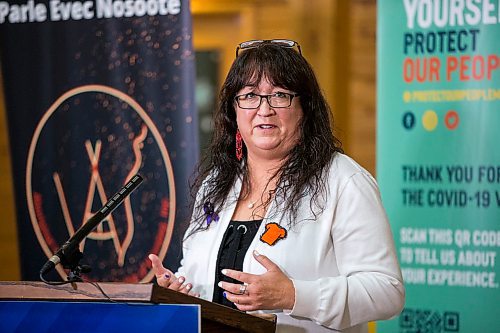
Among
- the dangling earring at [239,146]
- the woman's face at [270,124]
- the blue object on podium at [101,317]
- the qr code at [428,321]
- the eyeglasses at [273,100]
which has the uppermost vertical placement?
the eyeglasses at [273,100]

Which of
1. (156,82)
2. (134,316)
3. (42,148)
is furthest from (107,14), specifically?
(134,316)

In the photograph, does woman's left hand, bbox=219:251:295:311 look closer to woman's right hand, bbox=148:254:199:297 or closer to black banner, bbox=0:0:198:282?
woman's right hand, bbox=148:254:199:297

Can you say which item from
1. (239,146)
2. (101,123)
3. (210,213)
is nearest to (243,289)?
(210,213)

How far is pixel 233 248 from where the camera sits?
6.44 ft

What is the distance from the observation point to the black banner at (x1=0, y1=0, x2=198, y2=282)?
133 inches

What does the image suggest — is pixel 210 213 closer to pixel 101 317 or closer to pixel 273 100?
pixel 273 100

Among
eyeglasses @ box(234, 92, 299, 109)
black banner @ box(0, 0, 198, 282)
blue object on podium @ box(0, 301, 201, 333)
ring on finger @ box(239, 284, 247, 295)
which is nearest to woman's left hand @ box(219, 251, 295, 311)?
ring on finger @ box(239, 284, 247, 295)

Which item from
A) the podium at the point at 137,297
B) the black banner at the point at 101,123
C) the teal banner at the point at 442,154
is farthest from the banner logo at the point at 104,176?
the podium at the point at 137,297

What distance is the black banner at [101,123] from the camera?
3367mm

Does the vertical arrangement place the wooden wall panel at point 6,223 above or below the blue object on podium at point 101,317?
below

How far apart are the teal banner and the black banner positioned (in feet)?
2.87

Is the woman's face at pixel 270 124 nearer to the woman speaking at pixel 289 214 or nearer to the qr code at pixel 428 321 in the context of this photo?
the woman speaking at pixel 289 214

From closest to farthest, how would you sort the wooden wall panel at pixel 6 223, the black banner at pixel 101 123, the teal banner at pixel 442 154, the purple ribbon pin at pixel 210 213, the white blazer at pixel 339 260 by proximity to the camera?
the white blazer at pixel 339 260, the purple ribbon pin at pixel 210 213, the teal banner at pixel 442 154, the black banner at pixel 101 123, the wooden wall panel at pixel 6 223

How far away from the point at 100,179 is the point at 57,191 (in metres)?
0.24
